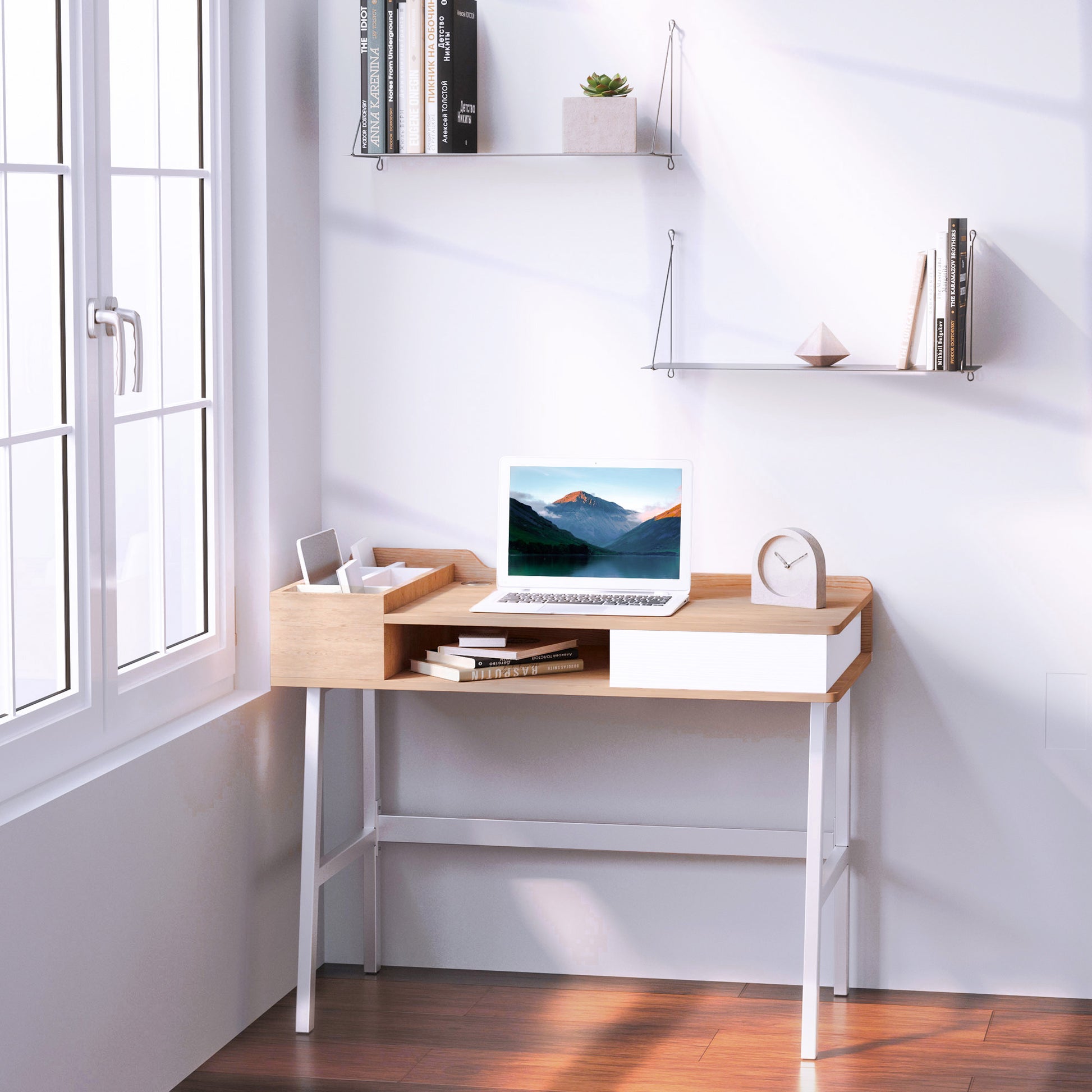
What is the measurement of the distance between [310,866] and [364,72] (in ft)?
5.47

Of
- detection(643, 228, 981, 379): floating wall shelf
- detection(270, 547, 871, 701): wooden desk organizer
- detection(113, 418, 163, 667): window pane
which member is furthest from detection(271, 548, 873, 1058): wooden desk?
detection(643, 228, 981, 379): floating wall shelf

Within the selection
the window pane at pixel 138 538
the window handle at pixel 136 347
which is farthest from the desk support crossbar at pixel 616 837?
the window handle at pixel 136 347

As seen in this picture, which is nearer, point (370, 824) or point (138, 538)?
point (138, 538)

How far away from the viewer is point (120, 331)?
2.56 meters

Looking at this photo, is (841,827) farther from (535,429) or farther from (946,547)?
(535,429)

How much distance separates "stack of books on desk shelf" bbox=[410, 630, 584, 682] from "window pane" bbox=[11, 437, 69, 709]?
0.74 metres

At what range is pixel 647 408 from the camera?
129 inches

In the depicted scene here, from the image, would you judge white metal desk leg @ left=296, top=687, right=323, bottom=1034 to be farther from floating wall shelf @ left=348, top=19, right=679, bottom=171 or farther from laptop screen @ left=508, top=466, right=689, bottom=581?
floating wall shelf @ left=348, top=19, right=679, bottom=171

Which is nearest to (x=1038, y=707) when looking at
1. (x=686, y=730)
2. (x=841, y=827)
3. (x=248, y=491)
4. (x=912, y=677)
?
(x=912, y=677)

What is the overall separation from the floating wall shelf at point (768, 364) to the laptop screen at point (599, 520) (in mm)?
269

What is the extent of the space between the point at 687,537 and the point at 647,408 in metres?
0.36

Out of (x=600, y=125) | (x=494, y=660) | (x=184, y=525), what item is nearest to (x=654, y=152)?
(x=600, y=125)

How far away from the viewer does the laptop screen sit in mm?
3080

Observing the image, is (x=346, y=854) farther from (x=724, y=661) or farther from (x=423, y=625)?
(x=724, y=661)
